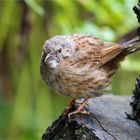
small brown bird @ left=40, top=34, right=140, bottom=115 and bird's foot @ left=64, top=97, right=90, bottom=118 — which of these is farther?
small brown bird @ left=40, top=34, right=140, bottom=115

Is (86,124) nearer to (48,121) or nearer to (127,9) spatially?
(127,9)

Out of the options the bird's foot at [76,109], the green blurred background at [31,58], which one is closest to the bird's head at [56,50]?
the bird's foot at [76,109]

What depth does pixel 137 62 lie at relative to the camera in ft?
21.3

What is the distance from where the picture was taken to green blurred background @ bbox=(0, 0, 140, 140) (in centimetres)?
670

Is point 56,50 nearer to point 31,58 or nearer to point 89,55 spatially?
point 89,55

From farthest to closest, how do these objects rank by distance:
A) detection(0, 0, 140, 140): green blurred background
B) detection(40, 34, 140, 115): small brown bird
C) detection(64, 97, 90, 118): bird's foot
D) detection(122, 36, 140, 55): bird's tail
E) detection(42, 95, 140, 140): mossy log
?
detection(0, 0, 140, 140): green blurred background → detection(122, 36, 140, 55): bird's tail → detection(40, 34, 140, 115): small brown bird → detection(64, 97, 90, 118): bird's foot → detection(42, 95, 140, 140): mossy log

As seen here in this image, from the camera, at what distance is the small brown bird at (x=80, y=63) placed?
4.97m

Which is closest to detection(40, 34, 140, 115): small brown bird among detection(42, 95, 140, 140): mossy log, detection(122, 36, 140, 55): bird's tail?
detection(122, 36, 140, 55): bird's tail

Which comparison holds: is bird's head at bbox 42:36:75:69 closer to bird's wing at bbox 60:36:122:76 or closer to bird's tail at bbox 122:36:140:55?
bird's wing at bbox 60:36:122:76

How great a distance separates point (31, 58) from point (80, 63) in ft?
6.37

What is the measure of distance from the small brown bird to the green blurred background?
4.39 feet

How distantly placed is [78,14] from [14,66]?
35.2 inches

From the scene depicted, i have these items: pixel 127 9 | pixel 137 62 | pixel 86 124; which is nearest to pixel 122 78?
pixel 137 62

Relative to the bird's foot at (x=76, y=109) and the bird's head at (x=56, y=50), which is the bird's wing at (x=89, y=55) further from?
the bird's foot at (x=76, y=109)
